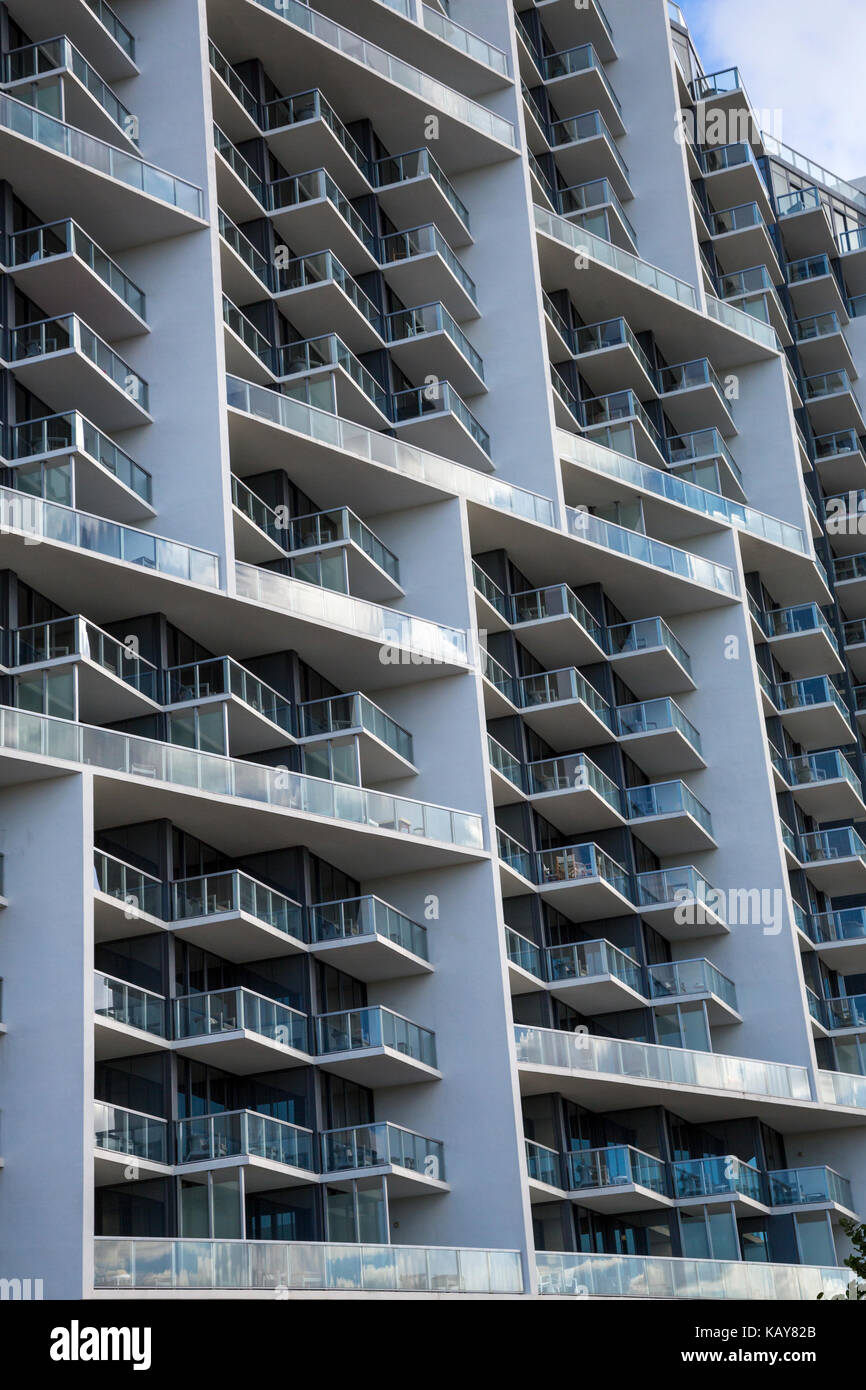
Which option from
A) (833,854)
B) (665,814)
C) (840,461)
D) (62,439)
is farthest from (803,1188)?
(840,461)

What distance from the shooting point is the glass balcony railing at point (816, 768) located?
61438 millimetres

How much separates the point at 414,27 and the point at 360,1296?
3845 centimetres

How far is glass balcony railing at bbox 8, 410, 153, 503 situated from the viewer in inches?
1533

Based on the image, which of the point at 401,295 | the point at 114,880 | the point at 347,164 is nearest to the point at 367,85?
the point at 347,164

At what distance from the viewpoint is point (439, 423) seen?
51.0m

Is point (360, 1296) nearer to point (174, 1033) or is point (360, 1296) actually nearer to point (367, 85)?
point (174, 1033)

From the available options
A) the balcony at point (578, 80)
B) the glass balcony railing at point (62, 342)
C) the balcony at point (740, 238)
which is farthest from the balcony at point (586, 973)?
the balcony at point (740, 238)

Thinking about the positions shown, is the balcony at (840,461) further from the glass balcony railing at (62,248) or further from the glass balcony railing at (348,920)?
the glass balcony railing at (348,920)

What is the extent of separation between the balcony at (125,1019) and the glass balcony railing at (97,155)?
1940 centimetres

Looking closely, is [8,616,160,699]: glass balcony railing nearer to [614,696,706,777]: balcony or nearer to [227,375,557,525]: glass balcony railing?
[227,375,557,525]: glass balcony railing

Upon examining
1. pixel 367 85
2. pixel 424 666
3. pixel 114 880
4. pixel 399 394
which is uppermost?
pixel 367 85

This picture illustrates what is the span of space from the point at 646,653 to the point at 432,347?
37.5 feet
